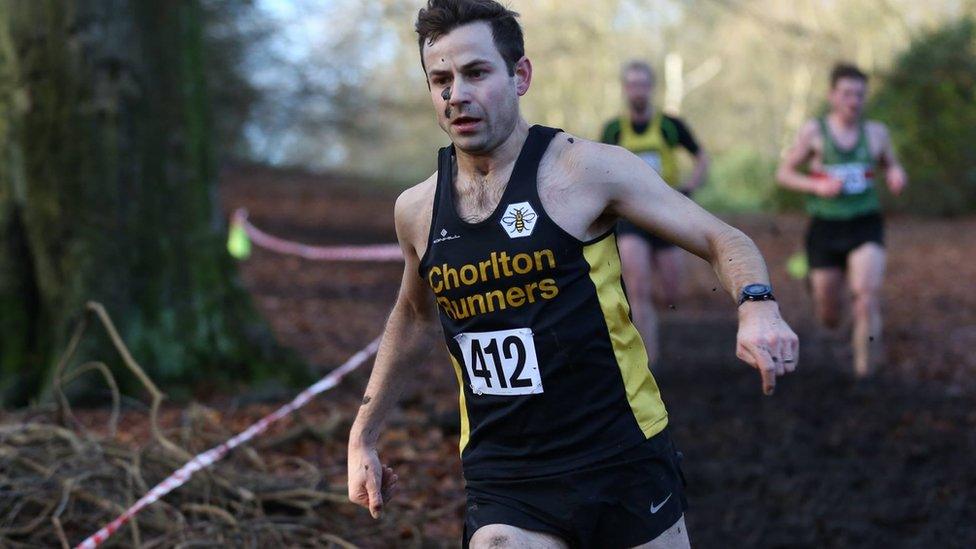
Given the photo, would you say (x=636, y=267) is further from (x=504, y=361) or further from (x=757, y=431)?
(x=504, y=361)

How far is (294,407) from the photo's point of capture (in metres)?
6.68

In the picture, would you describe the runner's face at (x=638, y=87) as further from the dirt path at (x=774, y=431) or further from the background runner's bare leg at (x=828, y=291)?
the dirt path at (x=774, y=431)

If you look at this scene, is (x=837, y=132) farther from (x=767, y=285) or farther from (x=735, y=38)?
(x=735, y=38)

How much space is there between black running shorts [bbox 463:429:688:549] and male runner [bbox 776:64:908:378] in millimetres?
5500

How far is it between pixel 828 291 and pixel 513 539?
246 inches

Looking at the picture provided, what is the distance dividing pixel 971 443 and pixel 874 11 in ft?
98.1

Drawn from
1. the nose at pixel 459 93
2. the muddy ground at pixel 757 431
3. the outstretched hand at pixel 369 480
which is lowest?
the muddy ground at pixel 757 431

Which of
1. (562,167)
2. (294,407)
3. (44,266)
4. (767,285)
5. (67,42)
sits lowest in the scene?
(294,407)

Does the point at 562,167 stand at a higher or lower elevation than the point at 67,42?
lower

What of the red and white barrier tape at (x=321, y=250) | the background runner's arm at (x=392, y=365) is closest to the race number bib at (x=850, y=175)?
the background runner's arm at (x=392, y=365)

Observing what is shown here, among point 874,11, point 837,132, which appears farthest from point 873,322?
point 874,11

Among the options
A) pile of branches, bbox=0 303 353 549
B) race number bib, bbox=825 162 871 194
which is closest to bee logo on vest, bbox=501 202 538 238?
pile of branches, bbox=0 303 353 549

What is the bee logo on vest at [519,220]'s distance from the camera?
3.13 metres

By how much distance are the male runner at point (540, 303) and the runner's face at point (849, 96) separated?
19.3 feet
